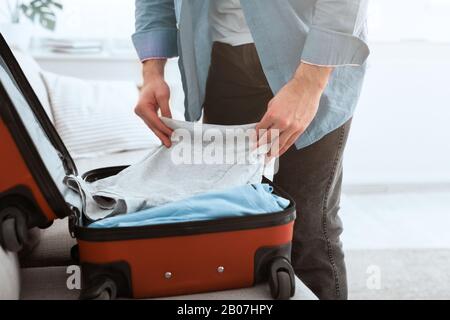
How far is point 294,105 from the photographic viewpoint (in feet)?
2.68

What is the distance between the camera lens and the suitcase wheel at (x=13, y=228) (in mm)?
678

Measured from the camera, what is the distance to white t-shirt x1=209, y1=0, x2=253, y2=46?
1001 mm

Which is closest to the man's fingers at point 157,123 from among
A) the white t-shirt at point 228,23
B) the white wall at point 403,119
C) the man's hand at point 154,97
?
the man's hand at point 154,97

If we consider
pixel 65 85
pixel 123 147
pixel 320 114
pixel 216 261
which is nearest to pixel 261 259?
pixel 216 261

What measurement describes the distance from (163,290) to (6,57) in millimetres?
561

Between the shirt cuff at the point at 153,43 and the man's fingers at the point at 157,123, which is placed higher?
the shirt cuff at the point at 153,43

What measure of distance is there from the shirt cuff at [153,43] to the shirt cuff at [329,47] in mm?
374

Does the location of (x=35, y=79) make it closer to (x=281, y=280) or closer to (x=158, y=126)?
(x=158, y=126)

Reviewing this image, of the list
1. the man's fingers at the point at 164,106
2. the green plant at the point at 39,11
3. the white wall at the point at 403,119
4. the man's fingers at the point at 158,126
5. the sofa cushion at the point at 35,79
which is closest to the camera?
the man's fingers at the point at 158,126

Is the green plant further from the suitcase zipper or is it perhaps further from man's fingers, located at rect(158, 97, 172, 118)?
the suitcase zipper

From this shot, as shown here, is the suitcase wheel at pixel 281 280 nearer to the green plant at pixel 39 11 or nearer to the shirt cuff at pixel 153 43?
the shirt cuff at pixel 153 43

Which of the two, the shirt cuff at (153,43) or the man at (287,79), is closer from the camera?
the man at (287,79)
